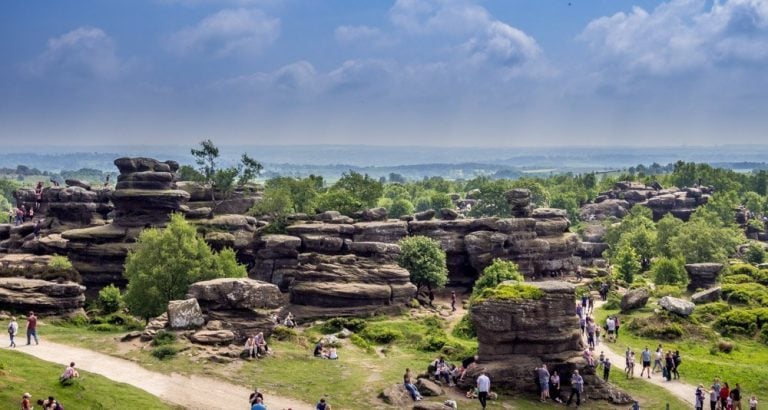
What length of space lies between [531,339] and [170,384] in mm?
22139

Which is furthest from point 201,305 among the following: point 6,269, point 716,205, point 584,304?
point 716,205

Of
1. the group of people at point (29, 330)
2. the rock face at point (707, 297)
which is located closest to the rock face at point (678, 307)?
the rock face at point (707, 297)

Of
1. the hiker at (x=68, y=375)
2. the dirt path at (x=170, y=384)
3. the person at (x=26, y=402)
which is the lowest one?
the dirt path at (x=170, y=384)

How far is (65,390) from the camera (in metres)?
34.1

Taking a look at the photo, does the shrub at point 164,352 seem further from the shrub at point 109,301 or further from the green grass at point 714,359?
the green grass at point 714,359

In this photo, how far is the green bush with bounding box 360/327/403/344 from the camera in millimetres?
60000

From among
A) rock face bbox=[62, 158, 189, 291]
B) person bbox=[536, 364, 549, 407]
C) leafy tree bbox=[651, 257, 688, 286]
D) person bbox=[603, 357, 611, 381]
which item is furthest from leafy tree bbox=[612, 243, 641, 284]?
rock face bbox=[62, 158, 189, 291]

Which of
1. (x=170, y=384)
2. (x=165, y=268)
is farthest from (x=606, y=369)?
(x=165, y=268)

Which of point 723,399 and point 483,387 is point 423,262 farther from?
point 723,399

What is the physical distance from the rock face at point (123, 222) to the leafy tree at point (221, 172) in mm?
14532

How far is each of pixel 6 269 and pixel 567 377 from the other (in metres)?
50.2

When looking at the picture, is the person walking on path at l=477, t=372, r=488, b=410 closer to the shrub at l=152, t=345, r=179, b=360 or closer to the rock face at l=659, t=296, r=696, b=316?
the shrub at l=152, t=345, r=179, b=360

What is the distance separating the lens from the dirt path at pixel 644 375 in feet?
150

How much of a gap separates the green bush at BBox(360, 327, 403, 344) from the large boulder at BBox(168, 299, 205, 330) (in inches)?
672
